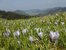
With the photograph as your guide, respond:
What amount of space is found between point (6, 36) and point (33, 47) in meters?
2.12

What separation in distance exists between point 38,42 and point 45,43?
0.50m

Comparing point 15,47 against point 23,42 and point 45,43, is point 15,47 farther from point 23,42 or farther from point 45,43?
point 45,43

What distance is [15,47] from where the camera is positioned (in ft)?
15.3

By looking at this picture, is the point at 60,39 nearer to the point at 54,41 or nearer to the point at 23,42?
the point at 54,41

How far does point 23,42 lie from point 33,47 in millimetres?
580

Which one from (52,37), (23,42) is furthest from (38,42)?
(52,37)

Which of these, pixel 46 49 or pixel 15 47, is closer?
pixel 46 49

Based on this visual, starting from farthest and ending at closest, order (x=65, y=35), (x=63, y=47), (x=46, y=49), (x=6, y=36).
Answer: (x=6, y=36) < (x=65, y=35) < (x=63, y=47) < (x=46, y=49)

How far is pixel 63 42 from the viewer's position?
470 cm

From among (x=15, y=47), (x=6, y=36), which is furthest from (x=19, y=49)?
(x=6, y=36)

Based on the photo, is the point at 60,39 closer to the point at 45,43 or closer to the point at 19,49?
the point at 45,43

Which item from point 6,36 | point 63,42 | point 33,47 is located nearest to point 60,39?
point 63,42

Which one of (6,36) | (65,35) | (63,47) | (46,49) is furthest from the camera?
(6,36)

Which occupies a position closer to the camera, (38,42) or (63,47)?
(63,47)
